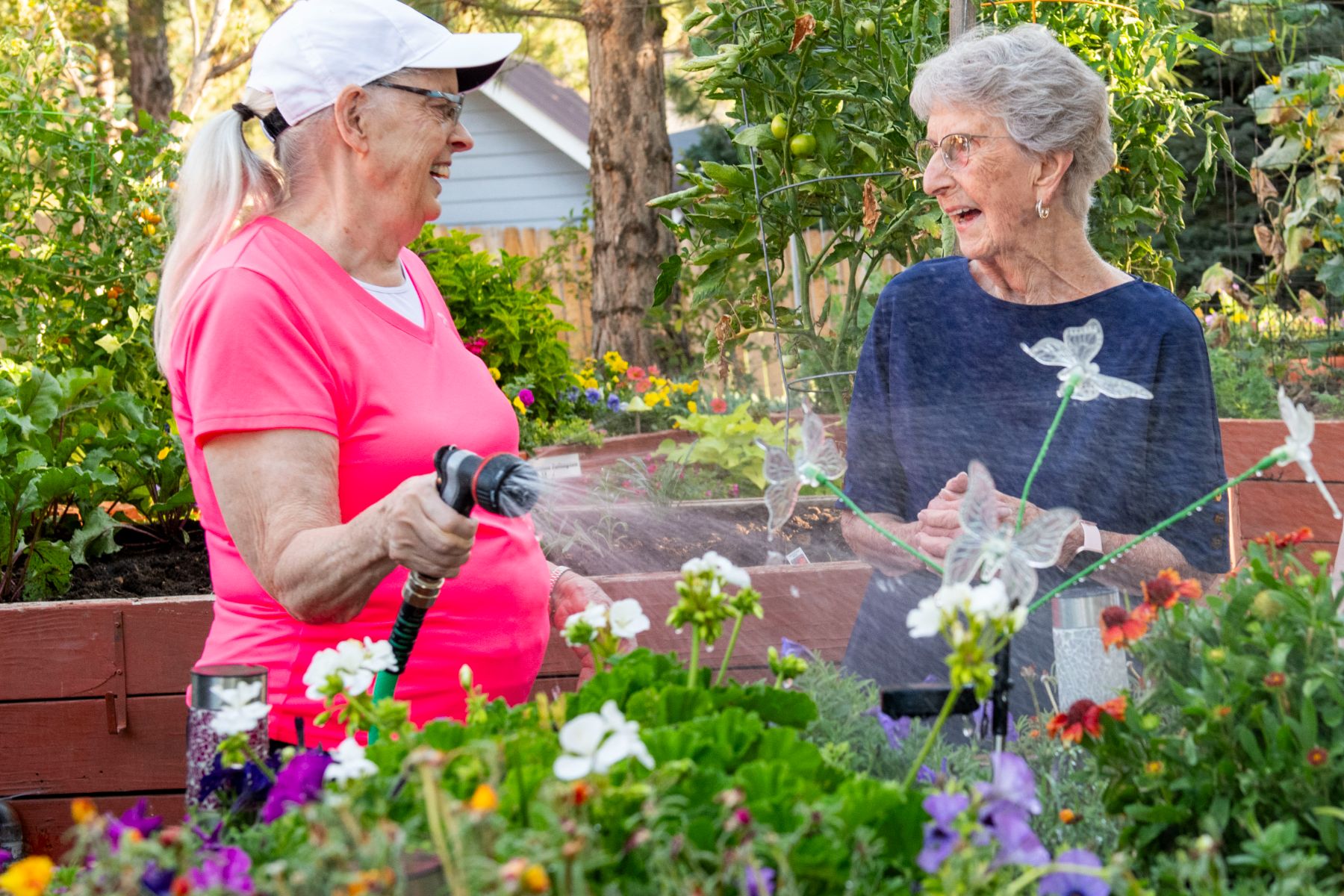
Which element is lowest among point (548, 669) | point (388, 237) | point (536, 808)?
point (548, 669)

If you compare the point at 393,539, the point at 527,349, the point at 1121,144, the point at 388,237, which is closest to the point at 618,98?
the point at 527,349

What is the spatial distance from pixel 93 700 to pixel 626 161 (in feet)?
17.0

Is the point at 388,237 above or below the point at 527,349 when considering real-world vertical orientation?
above

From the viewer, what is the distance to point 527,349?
5773mm

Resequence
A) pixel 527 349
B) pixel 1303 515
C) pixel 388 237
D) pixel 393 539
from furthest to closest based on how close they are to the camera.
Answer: pixel 527 349, pixel 1303 515, pixel 388 237, pixel 393 539

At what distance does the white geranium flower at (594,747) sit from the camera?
0.75 meters

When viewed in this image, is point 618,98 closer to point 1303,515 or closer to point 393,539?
point 1303,515

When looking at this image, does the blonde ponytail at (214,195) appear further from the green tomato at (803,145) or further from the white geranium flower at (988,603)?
the green tomato at (803,145)

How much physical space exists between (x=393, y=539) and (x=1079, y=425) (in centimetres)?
105

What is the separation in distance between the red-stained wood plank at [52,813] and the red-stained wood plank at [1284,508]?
241 cm

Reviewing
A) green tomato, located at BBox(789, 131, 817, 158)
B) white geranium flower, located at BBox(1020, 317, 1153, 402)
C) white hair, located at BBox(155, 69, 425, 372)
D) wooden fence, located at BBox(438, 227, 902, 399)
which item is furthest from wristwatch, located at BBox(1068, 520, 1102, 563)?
wooden fence, located at BBox(438, 227, 902, 399)

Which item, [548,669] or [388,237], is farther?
[548,669]

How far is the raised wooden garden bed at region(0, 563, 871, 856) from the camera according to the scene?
2.67 meters

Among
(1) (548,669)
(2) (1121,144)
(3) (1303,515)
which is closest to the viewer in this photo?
(1) (548,669)
